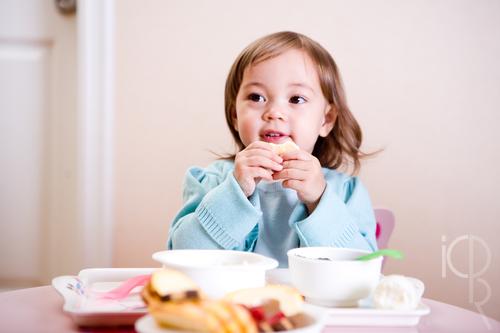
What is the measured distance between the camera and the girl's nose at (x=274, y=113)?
3.77 feet

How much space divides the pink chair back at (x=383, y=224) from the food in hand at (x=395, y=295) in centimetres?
75

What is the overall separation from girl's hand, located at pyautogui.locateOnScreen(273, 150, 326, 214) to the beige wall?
58 cm

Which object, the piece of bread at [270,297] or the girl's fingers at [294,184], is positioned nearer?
the piece of bread at [270,297]

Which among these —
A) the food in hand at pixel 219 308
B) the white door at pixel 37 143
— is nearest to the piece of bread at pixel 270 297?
the food in hand at pixel 219 308

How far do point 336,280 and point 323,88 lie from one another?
2.39ft

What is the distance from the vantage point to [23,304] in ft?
2.14

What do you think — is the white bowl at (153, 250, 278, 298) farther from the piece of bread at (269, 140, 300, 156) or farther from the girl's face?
the girl's face

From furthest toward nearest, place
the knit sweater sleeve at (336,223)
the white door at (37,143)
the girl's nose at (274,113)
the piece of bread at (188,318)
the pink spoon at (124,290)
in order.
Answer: the white door at (37,143)
the girl's nose at (274,113)
the knit sweater sleeve at (336,223)
the pink spoon at (124,290)
the piece of bread at (188,318)

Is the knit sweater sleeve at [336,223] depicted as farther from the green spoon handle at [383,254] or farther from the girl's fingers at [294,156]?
the green spoon handle at [383,254]

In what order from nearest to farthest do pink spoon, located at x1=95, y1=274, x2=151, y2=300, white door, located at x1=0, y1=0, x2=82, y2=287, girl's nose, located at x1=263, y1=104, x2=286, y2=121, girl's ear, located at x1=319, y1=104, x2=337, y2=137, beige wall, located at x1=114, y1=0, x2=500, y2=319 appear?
pink spoon, located at x1=95, y1=274, x2=151, y2=300, girl's nose, located at x1=263, y1=104, x2=286, y2=121, girl's ear, located at x1=319, y1=104, x2=337, y2=137, beige wall, located at x1=114, y1=0, x2=500, y2=319, white door, located at x1=0, y1=0, x2=82, y2=287

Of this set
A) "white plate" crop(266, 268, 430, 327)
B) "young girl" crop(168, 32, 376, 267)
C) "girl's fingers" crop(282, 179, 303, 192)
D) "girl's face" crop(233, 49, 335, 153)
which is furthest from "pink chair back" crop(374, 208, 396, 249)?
"white plate" crop(266, 268, 430, 327)

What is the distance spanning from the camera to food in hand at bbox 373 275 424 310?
0.60 metres

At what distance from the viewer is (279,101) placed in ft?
3.83

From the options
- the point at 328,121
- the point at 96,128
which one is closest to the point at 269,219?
the point at 328,121
